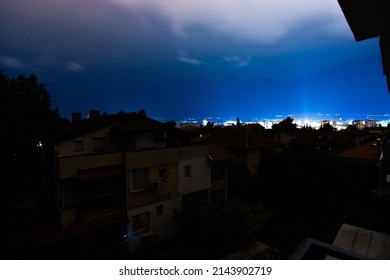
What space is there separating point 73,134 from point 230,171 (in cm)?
1067

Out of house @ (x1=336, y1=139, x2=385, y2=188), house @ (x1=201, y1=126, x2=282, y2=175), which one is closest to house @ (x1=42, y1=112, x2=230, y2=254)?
house @ (x1=201, y1=126, x2=282, y2=175)

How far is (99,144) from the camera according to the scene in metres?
9.09

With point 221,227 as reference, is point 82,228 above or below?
above

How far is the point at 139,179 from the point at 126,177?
0.51m

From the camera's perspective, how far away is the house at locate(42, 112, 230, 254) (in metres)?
7.55

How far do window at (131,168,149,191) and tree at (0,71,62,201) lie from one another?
2814 mm

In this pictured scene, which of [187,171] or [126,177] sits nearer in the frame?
[126,177]

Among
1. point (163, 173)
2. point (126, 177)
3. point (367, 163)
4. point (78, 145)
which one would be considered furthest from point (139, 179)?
point (367, 163)

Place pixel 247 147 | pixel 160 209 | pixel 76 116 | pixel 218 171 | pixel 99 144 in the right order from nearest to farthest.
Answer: pixel 99 144 < pixel 160 209 < pixel 218 171 < pixel 76 116 < pixel 247 147

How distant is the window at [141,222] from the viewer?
8.98 metres

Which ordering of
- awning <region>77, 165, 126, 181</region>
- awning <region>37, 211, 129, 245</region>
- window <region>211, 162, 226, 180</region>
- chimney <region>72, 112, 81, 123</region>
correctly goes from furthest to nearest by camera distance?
chimney <region>72, 112, 81, 123</region> < window <region>211, 162, 226, 180</region> < awning <region>77, 165, 126, 181</region> < awning <region>37, 211, 129, 245</region>

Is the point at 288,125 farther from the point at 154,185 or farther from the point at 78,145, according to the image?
the point at 78,145

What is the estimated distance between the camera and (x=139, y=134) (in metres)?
9.44

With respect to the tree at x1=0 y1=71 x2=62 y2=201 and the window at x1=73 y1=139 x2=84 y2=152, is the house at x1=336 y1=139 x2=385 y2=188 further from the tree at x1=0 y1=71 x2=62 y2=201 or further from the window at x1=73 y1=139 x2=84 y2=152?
the tree at x1=0 y1=71 x2=62 y2=201
